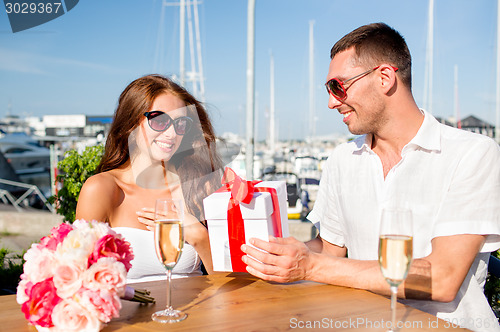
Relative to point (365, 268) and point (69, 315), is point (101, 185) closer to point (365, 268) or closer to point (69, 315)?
point (69, 315)

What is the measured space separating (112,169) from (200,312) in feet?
5.30

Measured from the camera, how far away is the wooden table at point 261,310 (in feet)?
4.42

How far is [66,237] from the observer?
1226 mm

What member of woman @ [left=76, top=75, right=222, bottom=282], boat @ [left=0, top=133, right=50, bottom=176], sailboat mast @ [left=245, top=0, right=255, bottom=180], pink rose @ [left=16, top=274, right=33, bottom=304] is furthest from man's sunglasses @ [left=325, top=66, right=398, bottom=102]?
boat @ [left=0, top=133, right=50, bottom=176]

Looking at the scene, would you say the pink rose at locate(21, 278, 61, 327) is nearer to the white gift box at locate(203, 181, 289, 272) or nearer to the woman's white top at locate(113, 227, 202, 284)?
the white gift box at locate(203, 181, 289, 272)

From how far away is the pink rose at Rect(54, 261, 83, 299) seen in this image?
1161 mm

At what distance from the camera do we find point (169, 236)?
134cm

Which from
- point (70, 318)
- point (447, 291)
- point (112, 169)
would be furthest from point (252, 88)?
point (70, 318)

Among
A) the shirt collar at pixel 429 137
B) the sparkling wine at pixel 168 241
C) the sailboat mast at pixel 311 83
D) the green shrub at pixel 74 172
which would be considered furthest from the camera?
the sailboat mast at pixel 311 83

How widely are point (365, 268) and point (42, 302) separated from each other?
116cm

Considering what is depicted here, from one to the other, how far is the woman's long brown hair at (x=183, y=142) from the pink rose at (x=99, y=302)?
1.55 m

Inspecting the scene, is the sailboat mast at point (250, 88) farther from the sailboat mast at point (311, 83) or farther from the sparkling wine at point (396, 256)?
the sailboat mast at point (311, 83)

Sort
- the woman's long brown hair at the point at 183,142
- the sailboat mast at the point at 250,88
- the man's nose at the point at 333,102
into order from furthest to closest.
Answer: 1. the sailboat mast at the point at 250,88
2. the woman's long brown hair at the point at 183,142
3. the man's nose at the point at 333,102

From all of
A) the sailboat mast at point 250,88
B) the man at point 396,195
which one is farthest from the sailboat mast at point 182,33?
the man at point 396,195
